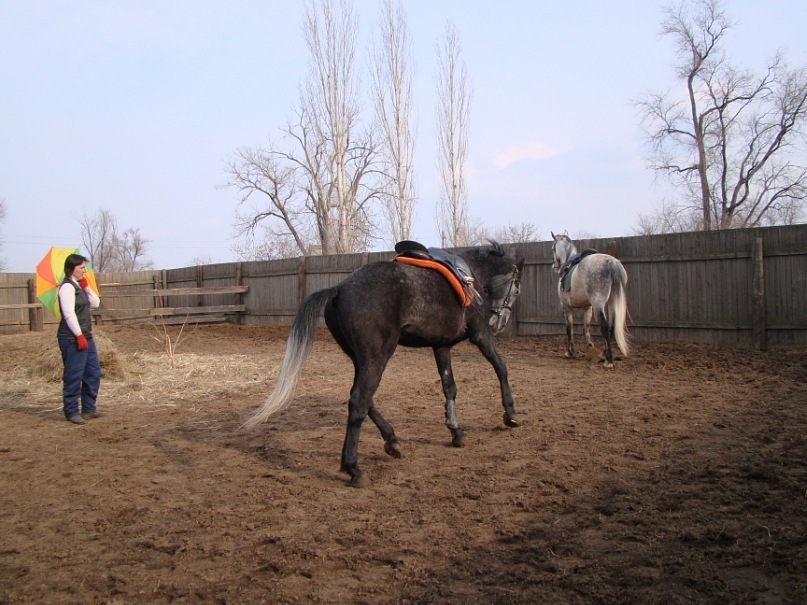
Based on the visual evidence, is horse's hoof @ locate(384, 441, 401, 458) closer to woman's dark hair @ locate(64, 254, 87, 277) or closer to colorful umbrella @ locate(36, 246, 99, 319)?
woman's dark hair @ locate(64, 254, 87, 277)

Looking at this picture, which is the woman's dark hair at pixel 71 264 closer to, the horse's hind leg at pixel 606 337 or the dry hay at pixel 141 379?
the dry hay at pixel 141 379

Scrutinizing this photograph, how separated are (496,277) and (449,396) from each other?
1449mm

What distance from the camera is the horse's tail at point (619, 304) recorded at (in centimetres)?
919

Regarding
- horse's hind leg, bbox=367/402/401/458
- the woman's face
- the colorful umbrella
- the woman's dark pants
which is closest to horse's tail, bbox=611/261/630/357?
Result: horse's hind leg, bbox=367/402/401/458

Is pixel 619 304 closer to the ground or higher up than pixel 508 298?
closer to the ground

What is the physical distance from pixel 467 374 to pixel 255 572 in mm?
6475

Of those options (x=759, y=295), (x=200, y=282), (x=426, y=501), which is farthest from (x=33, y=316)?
(x=759, y=295)

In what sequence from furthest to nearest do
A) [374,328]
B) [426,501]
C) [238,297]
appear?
1. [238,297]
2. [374,328]
3. [426,501]

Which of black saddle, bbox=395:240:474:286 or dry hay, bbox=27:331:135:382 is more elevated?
black saddle, bbox=395:240:474:286

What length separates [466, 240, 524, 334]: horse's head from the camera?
609 cm

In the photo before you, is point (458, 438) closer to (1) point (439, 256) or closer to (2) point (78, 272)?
(1) point (439, 256)

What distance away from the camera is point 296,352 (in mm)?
4723

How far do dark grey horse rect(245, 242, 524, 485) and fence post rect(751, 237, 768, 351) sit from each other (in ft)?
21.8

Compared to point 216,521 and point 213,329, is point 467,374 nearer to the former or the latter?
point 216,521
